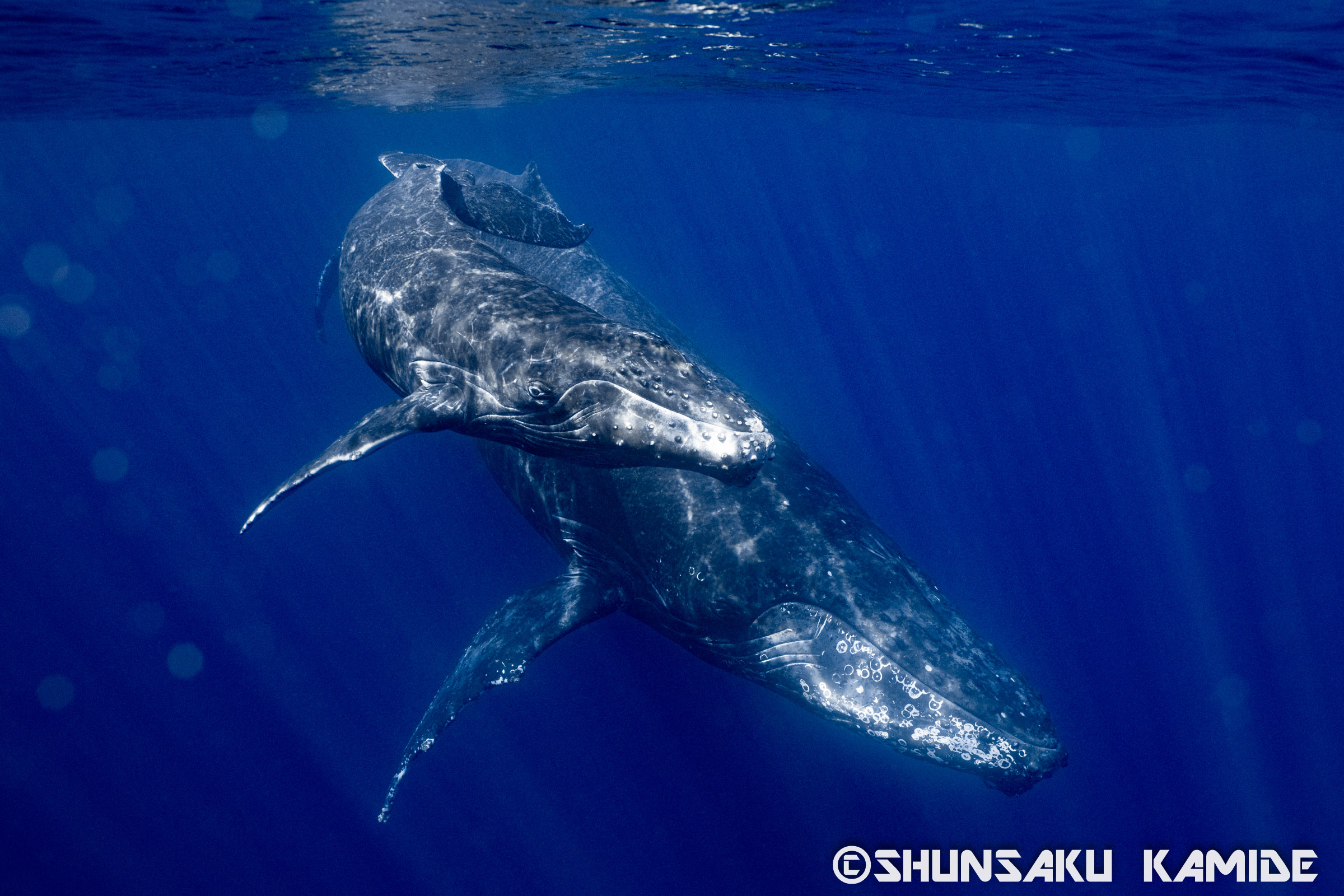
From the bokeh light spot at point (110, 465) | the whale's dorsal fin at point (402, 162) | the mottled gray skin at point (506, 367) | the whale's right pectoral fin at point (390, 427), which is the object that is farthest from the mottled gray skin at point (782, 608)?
the bokeh light spot at point (110, 465)

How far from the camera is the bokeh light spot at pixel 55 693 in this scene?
1592 centimetres

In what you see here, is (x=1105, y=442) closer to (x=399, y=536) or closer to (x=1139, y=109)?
(x=1139, y=109)

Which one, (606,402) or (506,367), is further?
(506,367)

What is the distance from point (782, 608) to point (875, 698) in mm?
1189

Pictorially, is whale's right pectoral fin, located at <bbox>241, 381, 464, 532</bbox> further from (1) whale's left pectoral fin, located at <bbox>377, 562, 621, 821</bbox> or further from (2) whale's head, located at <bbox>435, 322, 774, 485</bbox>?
(1) whale's left pectoral fin, located at <bbox>377, 562, 621, 821</bbox>

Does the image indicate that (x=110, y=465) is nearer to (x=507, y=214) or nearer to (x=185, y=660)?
(x=185, y=660)

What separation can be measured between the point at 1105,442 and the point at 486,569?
2445 cm

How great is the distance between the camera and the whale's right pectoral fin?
20.9ft

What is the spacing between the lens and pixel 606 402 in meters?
5.67

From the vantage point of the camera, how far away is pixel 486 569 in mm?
15992

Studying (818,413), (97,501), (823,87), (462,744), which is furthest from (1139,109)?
(97,501)

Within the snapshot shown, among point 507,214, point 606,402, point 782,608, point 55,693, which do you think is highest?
point 507,214

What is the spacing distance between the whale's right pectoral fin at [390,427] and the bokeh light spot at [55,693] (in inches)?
562

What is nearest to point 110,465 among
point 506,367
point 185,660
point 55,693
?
point 55,693
